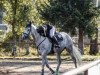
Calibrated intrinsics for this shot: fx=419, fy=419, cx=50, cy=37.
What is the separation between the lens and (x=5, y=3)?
96.9 ft

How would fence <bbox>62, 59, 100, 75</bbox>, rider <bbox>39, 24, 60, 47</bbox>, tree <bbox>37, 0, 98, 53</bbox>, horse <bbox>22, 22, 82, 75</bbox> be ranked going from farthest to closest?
tree <bbox>37, 0, 98, 53</bbox>, rider <bbox>39, 24, 60, 47</bbox>, horse <bbox>22, 22, 82, 75</bbox>, fence <bbox>62, 59, 100, 75</bbox>

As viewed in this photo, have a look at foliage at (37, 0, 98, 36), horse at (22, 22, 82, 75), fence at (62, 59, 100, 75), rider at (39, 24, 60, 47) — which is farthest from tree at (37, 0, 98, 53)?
fence at (62, 59, 100, 75)

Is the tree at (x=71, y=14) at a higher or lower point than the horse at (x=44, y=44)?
higher

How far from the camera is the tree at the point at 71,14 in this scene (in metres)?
27.5

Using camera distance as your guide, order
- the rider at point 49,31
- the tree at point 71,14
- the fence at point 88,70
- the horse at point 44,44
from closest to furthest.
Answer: the fence at point 88,70, the horse at point 44,44, the rider at point 49,31, the tree at point 71,14

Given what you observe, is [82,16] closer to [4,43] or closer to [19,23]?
[19,23]

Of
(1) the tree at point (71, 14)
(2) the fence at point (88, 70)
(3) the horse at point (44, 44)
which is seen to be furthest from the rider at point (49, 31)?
(1) the tree at point (71, 14)

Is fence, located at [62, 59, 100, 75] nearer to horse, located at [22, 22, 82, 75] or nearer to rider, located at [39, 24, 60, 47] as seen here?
horse, located at [22, 22, 82, 75]

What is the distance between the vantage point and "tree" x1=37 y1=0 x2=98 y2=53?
1081 inches

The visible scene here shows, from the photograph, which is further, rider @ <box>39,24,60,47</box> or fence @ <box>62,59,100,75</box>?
rider @ <box>39,24,60,47</box>

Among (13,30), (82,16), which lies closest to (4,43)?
(13,30)

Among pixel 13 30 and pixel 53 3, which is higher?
pixel 53 3

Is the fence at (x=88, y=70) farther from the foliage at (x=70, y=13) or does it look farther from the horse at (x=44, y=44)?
the foliage at (x=70, y=13)

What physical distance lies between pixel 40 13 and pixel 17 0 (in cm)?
193
